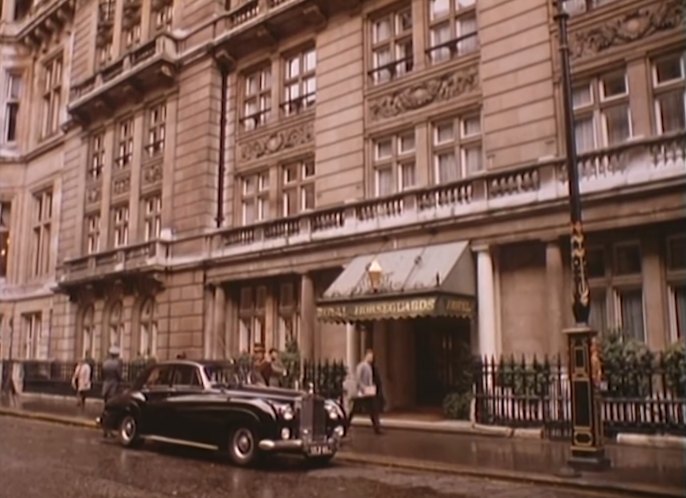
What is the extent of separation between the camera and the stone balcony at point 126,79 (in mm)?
26922

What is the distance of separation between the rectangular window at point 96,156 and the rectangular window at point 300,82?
454 inches

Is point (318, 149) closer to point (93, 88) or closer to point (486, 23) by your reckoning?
point (486, 23)

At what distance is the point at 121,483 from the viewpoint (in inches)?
394

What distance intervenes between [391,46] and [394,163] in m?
3.65

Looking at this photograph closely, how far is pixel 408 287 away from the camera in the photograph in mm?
16500

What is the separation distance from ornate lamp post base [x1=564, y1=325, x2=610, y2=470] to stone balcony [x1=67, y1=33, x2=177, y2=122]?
2105 centimetres

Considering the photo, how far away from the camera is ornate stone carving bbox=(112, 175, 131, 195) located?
2908 cm

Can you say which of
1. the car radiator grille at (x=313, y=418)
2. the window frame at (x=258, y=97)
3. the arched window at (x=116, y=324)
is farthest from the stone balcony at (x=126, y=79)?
the car radiator grille at (x=313, y=418)

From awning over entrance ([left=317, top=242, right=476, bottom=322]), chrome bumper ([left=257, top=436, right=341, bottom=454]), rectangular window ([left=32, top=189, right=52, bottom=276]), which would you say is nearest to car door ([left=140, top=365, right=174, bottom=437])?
chrome bumper ([left=257, top=436, right=341, bottom=454])

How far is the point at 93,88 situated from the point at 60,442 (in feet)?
66.9

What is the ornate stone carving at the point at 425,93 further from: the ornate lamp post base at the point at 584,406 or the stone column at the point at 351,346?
the ornate lamp post base at the point at 584,406

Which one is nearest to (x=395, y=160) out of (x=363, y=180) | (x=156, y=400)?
(x=363, y=180)

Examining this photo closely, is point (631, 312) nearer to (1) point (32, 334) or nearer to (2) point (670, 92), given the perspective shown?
(2) point (670, 92)

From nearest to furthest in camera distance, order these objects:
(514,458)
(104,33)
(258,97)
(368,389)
Answer: (514,458) < (368,389) < (258,97) < (104,33)
